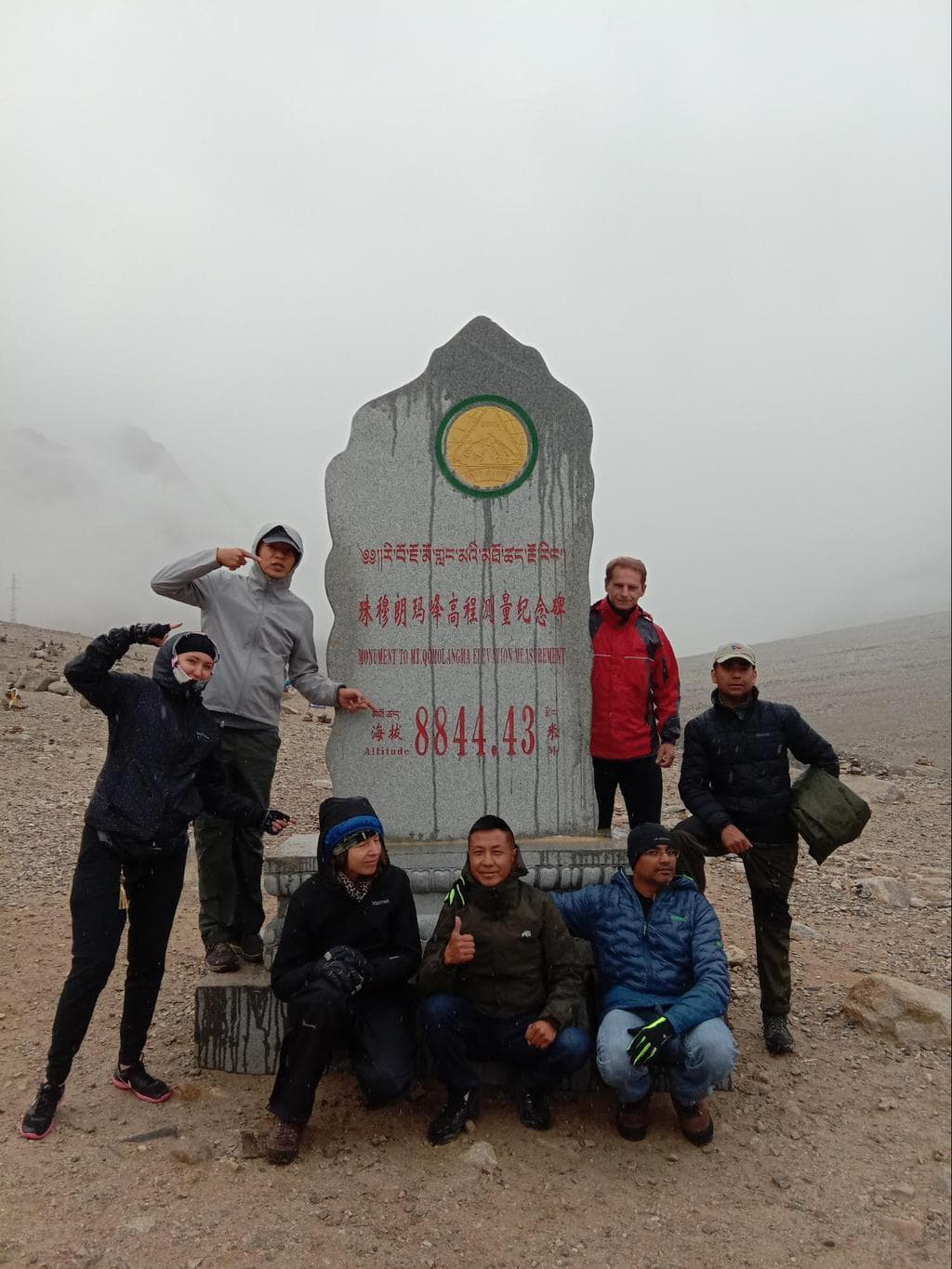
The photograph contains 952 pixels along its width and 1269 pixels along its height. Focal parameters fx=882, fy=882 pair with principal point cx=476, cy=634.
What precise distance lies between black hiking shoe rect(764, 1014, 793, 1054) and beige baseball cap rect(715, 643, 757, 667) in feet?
5.87

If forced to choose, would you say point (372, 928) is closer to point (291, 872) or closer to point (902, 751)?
point (291, 872)

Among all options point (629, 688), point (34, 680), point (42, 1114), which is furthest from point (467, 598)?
point (34, 680)

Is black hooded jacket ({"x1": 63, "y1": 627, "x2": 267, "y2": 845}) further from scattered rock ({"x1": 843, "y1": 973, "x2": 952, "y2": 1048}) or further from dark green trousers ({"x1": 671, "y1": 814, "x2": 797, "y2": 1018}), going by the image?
scattered rock ({"x1": 843, "y1": 973, "x2": 952, "y2": 1048})

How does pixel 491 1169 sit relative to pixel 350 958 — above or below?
below

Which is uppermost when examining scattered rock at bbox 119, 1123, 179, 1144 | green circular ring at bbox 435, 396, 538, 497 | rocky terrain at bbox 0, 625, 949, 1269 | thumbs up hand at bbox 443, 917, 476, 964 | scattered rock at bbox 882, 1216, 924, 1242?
green circular ring at bbox 435, 396, 538, 497

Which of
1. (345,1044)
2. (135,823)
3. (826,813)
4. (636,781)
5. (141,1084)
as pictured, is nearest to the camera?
(135,823)

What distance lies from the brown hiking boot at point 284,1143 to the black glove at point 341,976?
514 mm

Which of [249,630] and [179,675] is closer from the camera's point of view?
[179,675]

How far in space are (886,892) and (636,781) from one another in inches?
138

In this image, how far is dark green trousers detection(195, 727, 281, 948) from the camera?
14.0ft

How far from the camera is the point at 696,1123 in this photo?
3.52 meters

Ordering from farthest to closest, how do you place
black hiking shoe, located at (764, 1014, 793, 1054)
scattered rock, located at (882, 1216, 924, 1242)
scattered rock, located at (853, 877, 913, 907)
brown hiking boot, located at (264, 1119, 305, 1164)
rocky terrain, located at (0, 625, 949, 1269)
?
scattered rock, located at (853, 877, 913, 907)
black hiking shoe, located at (764, 1014, 793, 1054)
brown hiking boot, located at (264, 1119, 305, 1164)
scattered rock, located at (882, 1216, 924, 1242)
rocky terrain, located at (0, 625, 949, 1269)

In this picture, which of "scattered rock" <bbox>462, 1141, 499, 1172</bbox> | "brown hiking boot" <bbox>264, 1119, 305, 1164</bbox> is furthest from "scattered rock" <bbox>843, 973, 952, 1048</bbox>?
"brown hiking boot" <bbox>264, 1119, 305, 1164</bbox>

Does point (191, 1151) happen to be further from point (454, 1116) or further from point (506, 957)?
point (506, 957)
